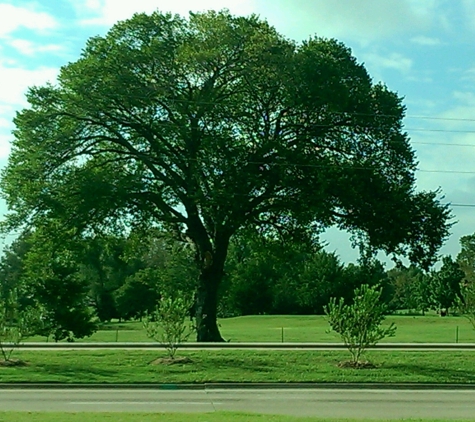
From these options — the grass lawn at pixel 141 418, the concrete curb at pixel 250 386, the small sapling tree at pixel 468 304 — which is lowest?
the concrete curb at pixel 250 386

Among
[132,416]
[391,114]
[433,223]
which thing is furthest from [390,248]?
[132,416]

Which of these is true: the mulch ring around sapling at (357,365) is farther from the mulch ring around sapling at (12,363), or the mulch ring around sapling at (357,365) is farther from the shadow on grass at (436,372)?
the mulch ring around sapling at (12,363)

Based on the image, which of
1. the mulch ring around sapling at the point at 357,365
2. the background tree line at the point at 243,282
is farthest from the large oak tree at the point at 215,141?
the background tree line at the point at 243,282

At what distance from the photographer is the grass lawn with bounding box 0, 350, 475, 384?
23094 mm

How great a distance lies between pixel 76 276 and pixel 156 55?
1661cm

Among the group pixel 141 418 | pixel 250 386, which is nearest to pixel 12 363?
pixel 250 386

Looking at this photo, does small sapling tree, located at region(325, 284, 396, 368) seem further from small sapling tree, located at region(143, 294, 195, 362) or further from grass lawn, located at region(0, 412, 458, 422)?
grass lawn, located at region(0, 412, 458, 422)

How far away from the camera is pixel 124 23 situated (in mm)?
38875

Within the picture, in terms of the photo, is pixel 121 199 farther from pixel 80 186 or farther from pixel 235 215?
pixel 235 215

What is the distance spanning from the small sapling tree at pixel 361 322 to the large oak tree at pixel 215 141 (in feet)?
32.1

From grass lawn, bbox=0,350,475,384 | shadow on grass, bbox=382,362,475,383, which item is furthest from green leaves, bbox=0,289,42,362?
shadow on grass, bbox=382,362,475,383

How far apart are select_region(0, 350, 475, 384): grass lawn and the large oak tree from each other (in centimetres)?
951

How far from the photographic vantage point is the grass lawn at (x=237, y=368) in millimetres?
23094

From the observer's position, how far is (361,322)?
25156mm
